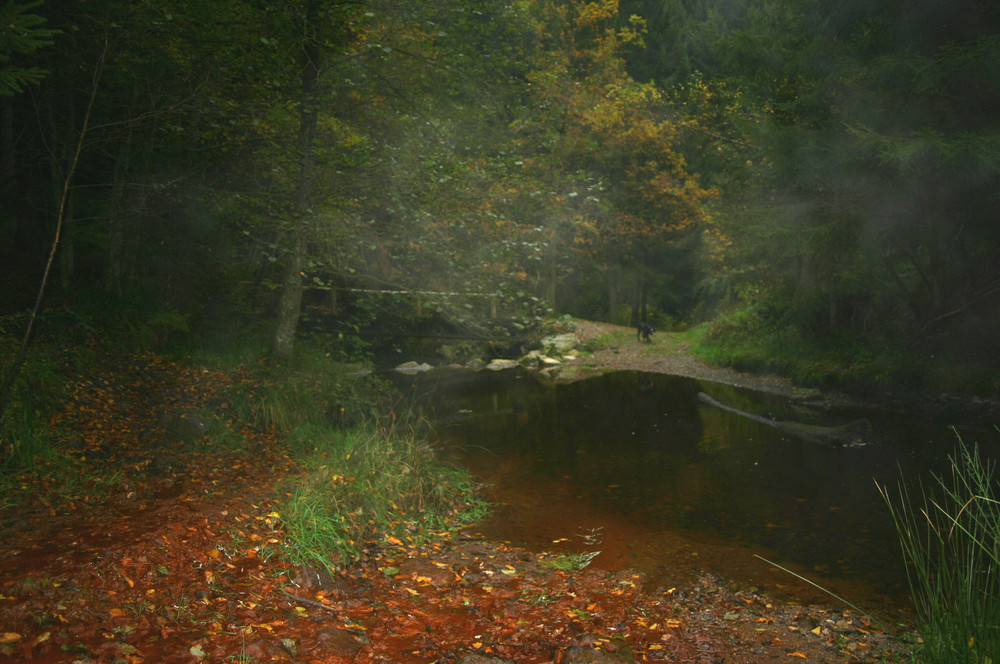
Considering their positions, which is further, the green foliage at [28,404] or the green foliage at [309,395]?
the green foliage at [309,395]

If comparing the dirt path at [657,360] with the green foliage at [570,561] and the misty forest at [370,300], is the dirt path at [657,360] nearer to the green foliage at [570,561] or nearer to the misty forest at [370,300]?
the misty forest at [370,300]

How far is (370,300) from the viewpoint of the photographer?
333 inches

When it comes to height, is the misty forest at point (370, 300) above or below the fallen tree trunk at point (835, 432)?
above

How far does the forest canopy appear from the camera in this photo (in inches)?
267

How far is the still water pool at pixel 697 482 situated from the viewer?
5238mm

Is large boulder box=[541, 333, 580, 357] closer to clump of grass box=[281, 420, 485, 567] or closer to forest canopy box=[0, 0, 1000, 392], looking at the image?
forest canopy box=[0, 0, 1000, 392]

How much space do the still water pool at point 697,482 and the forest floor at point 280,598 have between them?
0.62m

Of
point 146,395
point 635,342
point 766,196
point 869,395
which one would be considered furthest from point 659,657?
point 635,342

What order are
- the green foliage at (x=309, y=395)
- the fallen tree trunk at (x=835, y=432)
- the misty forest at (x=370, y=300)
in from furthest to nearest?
the fallen tree trunk at (x=835, y=432)
the green foliage at (x=309, y=395)
the misty forest at (x=370, y=300)

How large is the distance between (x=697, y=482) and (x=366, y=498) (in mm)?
4133

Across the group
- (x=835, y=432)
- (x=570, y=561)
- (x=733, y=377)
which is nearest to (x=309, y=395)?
(x=570, y=561)

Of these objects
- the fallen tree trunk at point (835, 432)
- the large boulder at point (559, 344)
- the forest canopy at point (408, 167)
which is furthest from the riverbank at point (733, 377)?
the fallen tree trunk at point (835, 432)

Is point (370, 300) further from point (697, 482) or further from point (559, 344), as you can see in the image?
point (559, 344)

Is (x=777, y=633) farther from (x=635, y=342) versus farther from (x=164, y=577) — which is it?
(x=635, y=342)
